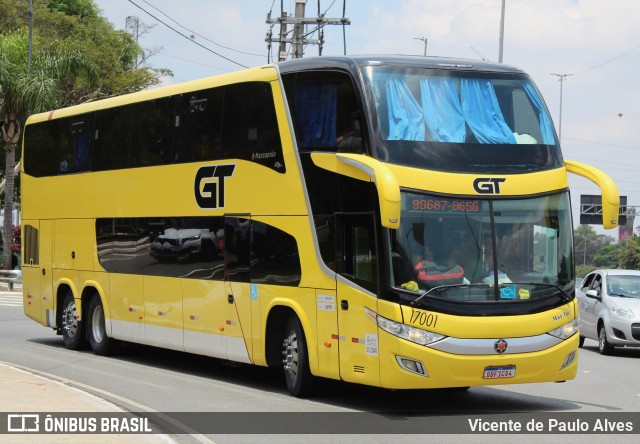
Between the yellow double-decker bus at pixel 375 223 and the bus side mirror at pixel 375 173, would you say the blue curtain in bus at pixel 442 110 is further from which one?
the bus side mirror at pixel 375 173

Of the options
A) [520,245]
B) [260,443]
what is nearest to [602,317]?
[520,245]

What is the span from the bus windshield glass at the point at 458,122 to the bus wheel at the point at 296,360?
282cm

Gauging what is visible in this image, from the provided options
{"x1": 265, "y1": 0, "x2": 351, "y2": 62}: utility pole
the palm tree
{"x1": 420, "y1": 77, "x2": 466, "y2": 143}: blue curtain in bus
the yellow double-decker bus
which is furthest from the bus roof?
the palm tree

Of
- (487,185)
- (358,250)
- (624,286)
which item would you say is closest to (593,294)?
(624,286)

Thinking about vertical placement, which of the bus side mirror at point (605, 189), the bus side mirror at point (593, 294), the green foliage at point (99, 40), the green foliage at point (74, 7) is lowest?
the bus side mirror at point (593, 294)

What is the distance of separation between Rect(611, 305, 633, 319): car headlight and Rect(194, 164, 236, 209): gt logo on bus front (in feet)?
30.7

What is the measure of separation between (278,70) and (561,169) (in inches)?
153

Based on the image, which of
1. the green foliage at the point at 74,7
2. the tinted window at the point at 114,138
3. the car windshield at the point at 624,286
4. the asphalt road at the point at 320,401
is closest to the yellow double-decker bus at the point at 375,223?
the asphalt road at the point at 320,401

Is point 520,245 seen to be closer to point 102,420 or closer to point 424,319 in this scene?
point 424,319

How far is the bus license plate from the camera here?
1257 centimetres

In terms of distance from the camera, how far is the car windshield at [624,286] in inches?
907

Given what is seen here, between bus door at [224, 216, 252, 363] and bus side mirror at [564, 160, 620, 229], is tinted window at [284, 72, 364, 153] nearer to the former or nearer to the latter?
bus door at [224, 216, 252, 363]

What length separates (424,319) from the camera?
486 inches

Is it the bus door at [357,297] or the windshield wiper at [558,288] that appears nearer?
the bus door at [357,297]
